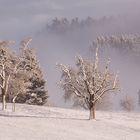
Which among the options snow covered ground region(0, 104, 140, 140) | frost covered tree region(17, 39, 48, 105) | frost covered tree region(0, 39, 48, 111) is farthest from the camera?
frost covered tree region(17, 39, 48, 105)

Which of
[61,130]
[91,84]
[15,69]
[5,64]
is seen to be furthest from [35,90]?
[61,130]

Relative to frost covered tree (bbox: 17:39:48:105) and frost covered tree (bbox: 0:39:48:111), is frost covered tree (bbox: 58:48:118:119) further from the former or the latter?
frost covered tree (bbox: 17:39:48:105)

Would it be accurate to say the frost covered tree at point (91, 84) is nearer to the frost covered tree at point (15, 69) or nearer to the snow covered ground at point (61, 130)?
the snow covered ground at point (61, 130)

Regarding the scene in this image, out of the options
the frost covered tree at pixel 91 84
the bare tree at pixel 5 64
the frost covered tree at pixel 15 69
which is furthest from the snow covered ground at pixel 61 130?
the frost covered tree at pixel 15 69

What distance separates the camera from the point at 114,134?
45906 mm

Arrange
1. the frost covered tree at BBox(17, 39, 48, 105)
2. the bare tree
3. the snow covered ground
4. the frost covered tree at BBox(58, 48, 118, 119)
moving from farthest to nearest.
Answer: the frost covered tree at BBox(17, 39, 48, 105)
the bare tree
the frost covered tree at BBox(58, 48, 118, 119)
the snow covered ground

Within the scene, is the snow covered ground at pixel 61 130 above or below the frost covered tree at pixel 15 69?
below

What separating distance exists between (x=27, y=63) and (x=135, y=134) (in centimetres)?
2526

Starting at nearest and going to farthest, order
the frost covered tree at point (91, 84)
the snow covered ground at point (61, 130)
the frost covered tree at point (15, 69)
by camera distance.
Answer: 1. the snow covered ground at point (61, 130)
2. the frost covered tree at point (91, 84)
3. the frost covered tree at point (15, 69)

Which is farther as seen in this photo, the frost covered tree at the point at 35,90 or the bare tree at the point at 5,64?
the frost covered tree at the point at 35,90

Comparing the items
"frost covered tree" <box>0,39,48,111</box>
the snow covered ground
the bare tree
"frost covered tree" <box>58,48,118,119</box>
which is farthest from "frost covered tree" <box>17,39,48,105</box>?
the snow covered ground

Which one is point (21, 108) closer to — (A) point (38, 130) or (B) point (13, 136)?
(A) point (38, 130)

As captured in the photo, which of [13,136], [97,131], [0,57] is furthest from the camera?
[0,57]

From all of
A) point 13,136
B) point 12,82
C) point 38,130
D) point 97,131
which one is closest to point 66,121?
point 97,131
